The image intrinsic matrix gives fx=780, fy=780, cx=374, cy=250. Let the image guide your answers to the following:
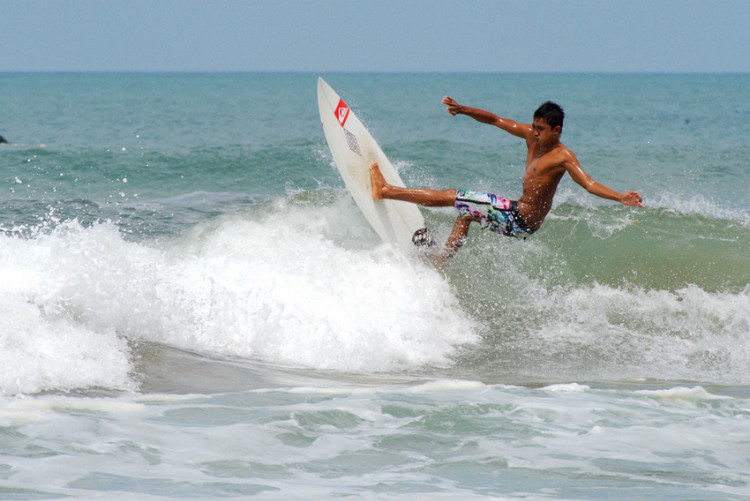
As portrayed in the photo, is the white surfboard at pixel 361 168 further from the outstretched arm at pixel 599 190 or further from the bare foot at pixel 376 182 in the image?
the outstretched arm at pixel 599 190

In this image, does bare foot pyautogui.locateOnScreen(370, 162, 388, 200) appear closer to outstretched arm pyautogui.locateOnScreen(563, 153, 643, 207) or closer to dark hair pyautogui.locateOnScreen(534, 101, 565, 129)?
dark hair pyautogui.locateOnScreen(534, 101, 565, 129)

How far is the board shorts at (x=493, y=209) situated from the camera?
6.48m

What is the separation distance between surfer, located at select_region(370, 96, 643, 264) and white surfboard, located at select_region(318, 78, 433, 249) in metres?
0.15

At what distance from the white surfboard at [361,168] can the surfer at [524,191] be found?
145 millimetres

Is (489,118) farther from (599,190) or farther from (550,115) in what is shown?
(599,190)

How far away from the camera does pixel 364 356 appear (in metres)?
5.42

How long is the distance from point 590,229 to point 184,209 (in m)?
5.73

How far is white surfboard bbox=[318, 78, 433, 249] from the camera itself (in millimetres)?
7074

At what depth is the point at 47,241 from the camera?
5.89 metres

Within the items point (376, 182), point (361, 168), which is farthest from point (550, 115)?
point (361, 168)

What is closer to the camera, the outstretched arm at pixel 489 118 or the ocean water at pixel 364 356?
the ocean water at pixel 364 356

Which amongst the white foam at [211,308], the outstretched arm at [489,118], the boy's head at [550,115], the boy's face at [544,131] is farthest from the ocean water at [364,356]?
the boy's head at [550,115]

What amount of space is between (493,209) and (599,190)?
118 cm

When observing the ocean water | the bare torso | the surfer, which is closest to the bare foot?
the surfer
